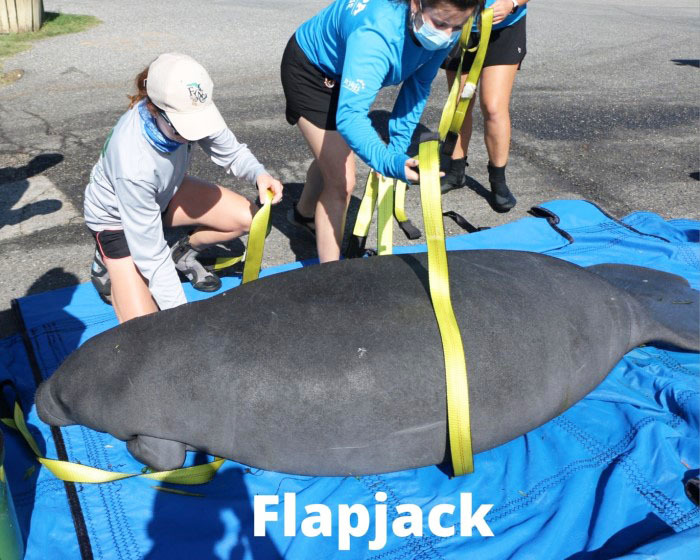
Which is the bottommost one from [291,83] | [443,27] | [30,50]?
[30,50]

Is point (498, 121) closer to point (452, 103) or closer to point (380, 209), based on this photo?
point (452, 103)

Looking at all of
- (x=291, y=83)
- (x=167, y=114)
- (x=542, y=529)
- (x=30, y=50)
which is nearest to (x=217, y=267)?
(x=291, y=83)

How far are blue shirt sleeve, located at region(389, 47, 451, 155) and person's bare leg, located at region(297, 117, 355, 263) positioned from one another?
30 centimetres

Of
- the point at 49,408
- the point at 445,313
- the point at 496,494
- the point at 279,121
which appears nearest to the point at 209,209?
the point at 49,408

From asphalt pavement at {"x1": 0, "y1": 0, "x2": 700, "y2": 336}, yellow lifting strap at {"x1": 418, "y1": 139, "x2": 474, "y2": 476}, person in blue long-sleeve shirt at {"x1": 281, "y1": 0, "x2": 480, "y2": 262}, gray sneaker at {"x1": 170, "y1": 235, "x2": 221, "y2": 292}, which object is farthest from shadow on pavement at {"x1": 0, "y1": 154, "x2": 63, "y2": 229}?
yellow lifting strap at {"x1": 418, "y1": 139, "x2": 474, "y2": 476}

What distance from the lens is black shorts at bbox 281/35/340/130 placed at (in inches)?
150

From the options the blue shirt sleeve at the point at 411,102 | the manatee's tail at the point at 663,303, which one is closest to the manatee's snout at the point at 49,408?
the blue shirt sleeve at the point at 411,102

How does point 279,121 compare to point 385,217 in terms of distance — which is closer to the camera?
point 385,217

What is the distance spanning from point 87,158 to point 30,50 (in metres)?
4.69

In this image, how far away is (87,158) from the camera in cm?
609

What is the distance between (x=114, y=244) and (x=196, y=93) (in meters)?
1.00

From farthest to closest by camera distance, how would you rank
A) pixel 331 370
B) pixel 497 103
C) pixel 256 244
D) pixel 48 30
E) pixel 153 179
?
pixel 48 30
pixel 497 103
pixel 256 244
pixel 153 179
pixel 331 370

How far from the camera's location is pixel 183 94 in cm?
291

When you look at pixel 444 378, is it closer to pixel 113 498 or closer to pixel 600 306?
pixel 600 306
